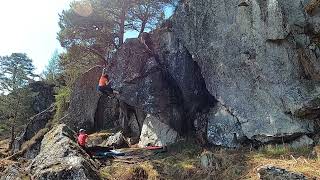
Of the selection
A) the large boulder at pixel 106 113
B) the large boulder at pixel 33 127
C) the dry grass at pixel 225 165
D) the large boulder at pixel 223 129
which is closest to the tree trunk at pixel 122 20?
the large boulder at pixel 106 113

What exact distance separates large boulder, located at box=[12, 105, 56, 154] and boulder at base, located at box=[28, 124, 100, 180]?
525 inches

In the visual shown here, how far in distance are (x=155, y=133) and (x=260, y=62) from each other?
244 inches

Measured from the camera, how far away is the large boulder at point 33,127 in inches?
1046

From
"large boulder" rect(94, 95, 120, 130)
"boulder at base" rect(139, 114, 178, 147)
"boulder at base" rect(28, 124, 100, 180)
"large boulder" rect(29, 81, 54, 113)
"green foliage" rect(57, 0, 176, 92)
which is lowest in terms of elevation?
"boulder at base" rect(28, 124, 100, 180)

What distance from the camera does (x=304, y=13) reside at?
620 inches

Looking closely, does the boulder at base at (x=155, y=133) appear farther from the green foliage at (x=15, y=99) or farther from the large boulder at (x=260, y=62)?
the green foliage at (x=15, y=99)

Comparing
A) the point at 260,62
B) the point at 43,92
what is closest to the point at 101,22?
the point at 260,62

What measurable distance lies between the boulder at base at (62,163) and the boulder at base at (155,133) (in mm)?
5134

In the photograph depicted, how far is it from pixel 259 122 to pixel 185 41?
5.55 metres

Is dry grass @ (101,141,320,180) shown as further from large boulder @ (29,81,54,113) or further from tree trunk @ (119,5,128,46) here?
large boulder @ (29,81,54,113)

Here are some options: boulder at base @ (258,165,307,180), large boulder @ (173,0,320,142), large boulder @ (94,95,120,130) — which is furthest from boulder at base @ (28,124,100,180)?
large boulder @ (94,95,120,130)

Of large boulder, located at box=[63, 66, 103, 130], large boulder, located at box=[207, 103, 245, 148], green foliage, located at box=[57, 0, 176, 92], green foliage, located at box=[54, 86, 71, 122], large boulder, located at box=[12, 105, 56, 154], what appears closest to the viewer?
large boulder, located at box=[207, 103, 245, 148]

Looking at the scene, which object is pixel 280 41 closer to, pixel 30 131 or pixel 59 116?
pixel 59 116

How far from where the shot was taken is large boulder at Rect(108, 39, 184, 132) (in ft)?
59.2
